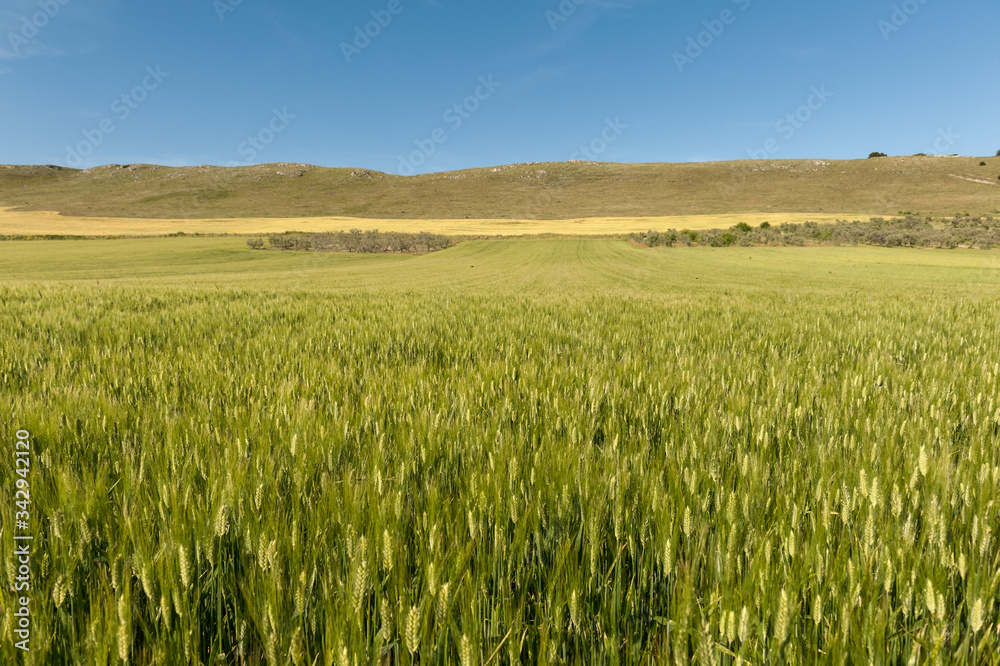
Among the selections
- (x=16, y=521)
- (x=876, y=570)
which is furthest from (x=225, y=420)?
(x=876, y=570)

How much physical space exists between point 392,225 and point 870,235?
67129mm

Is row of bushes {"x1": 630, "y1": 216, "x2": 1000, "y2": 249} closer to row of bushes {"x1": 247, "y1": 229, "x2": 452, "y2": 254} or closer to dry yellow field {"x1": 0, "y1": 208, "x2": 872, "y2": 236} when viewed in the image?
dry yellow field {"x1": 0, "y1": 208, "x2": 872, "y2": 236}

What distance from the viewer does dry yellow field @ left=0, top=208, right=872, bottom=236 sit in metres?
69.1

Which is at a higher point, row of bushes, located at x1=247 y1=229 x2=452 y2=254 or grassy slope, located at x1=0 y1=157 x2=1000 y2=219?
grassy slope, located at x1=0 y1=157 x2=1000 y2=219

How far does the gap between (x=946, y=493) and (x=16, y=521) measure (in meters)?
2.59

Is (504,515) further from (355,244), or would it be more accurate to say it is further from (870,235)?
(870,235)

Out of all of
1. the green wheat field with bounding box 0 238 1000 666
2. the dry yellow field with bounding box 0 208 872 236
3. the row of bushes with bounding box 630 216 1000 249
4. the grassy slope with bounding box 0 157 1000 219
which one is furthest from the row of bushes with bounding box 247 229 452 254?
the green wheat field with bounding box 0 238 1000 666

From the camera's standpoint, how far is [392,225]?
3334 inches

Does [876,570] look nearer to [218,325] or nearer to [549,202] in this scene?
[218,325]

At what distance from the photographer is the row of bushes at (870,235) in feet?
146

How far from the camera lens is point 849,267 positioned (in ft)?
95.2

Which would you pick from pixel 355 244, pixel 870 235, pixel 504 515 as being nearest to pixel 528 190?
pixel 355 244

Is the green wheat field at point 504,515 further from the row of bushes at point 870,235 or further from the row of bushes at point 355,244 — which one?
the row of bushes at point 870,235

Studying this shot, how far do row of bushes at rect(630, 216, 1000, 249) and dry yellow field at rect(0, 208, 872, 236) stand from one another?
11.8 meters
